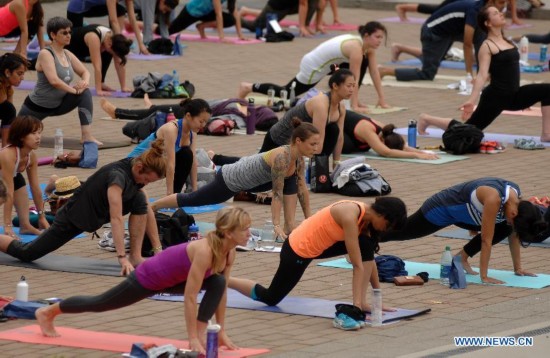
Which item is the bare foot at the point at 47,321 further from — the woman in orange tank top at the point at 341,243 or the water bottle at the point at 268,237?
the water bottle at the point at 268,237

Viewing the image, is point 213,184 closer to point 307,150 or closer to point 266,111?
point 307,150

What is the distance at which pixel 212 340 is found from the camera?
697cm

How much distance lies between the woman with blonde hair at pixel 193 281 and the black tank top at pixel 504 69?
7.36m

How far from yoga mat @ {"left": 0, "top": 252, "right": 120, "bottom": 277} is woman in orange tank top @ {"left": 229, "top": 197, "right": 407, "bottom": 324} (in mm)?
1205

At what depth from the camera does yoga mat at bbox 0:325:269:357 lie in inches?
294

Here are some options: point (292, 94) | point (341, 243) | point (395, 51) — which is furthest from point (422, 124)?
point (341, 243)

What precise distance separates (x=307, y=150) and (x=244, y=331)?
2.45 metres

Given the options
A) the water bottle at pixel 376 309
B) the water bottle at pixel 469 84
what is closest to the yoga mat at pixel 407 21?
the water bottle at pixel 469 84

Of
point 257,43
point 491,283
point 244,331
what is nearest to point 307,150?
point 491,283

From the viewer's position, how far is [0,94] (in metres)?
12.2

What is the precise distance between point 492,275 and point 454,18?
955 cm

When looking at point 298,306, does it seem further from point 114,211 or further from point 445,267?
point 114,211

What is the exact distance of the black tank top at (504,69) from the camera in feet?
47.0

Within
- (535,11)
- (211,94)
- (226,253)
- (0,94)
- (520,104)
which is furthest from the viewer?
(535,11)
